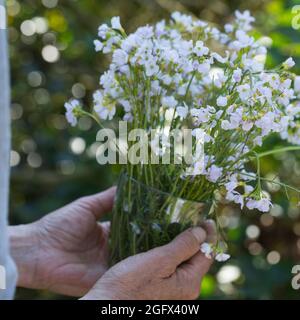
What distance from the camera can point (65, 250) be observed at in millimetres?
1004

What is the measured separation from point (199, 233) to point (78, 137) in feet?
3.05

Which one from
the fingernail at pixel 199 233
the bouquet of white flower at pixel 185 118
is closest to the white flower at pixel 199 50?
the bouquet of white flower at pixel 185 118

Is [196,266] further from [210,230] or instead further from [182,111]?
[182,111]

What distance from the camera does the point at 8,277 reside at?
67 cm

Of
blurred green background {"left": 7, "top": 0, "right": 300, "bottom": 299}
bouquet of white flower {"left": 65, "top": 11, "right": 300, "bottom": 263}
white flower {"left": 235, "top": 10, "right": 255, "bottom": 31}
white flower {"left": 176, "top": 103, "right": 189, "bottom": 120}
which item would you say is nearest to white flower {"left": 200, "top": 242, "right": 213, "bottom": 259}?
bouquet of white flower {"left": 65, "top": 11, "right": 300, "bottom": 263}

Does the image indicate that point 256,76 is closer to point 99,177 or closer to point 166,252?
point 166,252

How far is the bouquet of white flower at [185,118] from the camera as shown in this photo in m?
0.72

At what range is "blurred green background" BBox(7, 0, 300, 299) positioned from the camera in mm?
1587

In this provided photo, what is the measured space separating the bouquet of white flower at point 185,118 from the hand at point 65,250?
12cm

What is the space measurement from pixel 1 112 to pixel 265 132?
296 mm

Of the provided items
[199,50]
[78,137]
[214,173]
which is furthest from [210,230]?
[78,137]

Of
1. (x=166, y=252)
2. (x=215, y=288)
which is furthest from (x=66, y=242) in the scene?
(x=215, y=288)

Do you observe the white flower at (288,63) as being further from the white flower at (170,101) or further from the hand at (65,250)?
the hand at (65,250)

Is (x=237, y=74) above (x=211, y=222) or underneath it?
above
